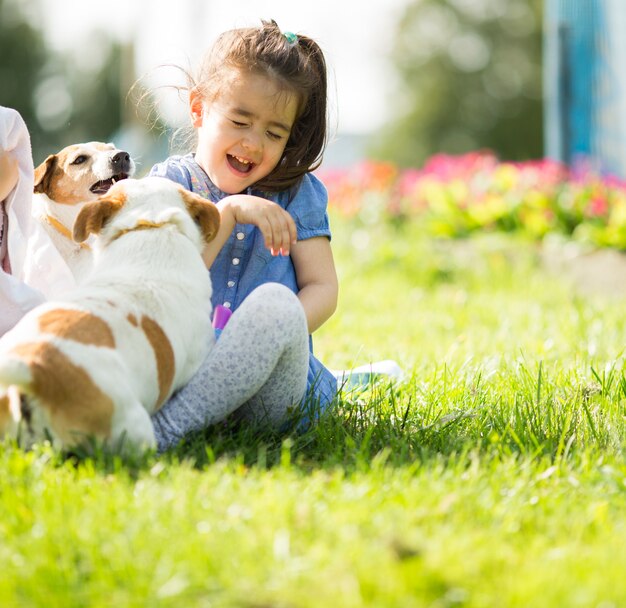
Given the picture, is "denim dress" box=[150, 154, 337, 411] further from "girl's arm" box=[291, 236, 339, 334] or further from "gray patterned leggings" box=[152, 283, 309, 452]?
"gray patterned leggings" box=[152, 283, 309, 452]

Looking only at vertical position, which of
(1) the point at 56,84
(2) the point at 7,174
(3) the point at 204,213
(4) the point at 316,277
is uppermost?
(1) the point at 56,84

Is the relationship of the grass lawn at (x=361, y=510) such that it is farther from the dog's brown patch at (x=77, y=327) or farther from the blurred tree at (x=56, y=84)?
the blurred tree at (x=56, y=84)

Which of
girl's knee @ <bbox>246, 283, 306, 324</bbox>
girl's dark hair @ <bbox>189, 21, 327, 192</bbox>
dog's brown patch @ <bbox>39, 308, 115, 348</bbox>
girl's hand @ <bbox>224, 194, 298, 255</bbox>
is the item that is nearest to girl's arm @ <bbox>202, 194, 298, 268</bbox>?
girl's hand @ <bbox>224, 194, 298, 255</bbox>

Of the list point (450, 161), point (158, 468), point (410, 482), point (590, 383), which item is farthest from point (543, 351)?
point (450, 161)

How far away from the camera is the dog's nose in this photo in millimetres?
3666

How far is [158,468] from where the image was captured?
2199 mm

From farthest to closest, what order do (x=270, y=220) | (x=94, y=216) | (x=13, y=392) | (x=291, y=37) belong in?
(x=291, y=37), (x=270, y=220), (x=94, y=216), (x=13, y=392)

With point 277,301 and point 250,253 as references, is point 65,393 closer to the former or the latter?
point 277,301

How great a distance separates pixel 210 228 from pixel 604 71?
750 centimetres

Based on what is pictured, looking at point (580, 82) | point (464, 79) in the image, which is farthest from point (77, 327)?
point (464, 79)

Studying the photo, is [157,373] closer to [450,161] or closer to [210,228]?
[210,228]

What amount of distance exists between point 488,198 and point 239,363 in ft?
19.6

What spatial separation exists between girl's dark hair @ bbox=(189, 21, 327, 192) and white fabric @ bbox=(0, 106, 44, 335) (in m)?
0.66

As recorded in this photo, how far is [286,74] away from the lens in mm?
3289
